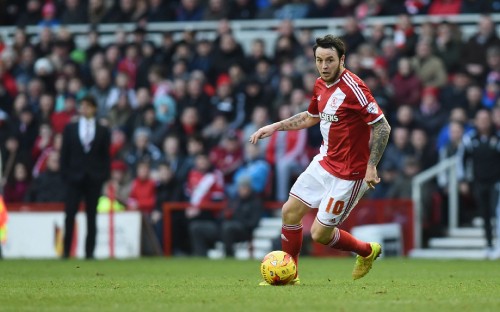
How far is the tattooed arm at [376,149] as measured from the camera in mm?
10094

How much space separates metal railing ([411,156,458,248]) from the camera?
63.4 ft

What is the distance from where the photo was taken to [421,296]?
9203 millimetres

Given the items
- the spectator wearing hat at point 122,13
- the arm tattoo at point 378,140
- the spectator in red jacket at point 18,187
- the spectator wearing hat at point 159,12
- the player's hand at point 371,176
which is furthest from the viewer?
the spectator wearing hat at point 122,13

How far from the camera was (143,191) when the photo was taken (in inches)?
823

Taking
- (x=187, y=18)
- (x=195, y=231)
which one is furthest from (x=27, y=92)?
(x=195, y=231)

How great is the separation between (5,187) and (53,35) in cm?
500

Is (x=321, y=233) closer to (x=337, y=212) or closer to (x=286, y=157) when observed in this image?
(x=337, y=212)

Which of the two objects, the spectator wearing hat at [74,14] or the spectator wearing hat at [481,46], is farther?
the spectator wearing hat at [74,14]

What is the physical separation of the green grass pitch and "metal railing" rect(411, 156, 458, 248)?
3.80 m

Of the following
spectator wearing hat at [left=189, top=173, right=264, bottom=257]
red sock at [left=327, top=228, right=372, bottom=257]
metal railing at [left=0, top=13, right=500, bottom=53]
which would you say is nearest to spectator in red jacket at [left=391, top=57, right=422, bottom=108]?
metal railing at [left=0, top=13, right=500, bottom=53]

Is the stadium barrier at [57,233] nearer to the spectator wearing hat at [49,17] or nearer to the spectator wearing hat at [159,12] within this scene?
the spectator wearing hat at [159,12]

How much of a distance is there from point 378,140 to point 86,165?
815cm

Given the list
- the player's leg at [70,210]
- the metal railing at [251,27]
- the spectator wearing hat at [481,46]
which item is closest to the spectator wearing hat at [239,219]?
the player's leg at [70,210]

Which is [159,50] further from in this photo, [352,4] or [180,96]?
[352,4]
